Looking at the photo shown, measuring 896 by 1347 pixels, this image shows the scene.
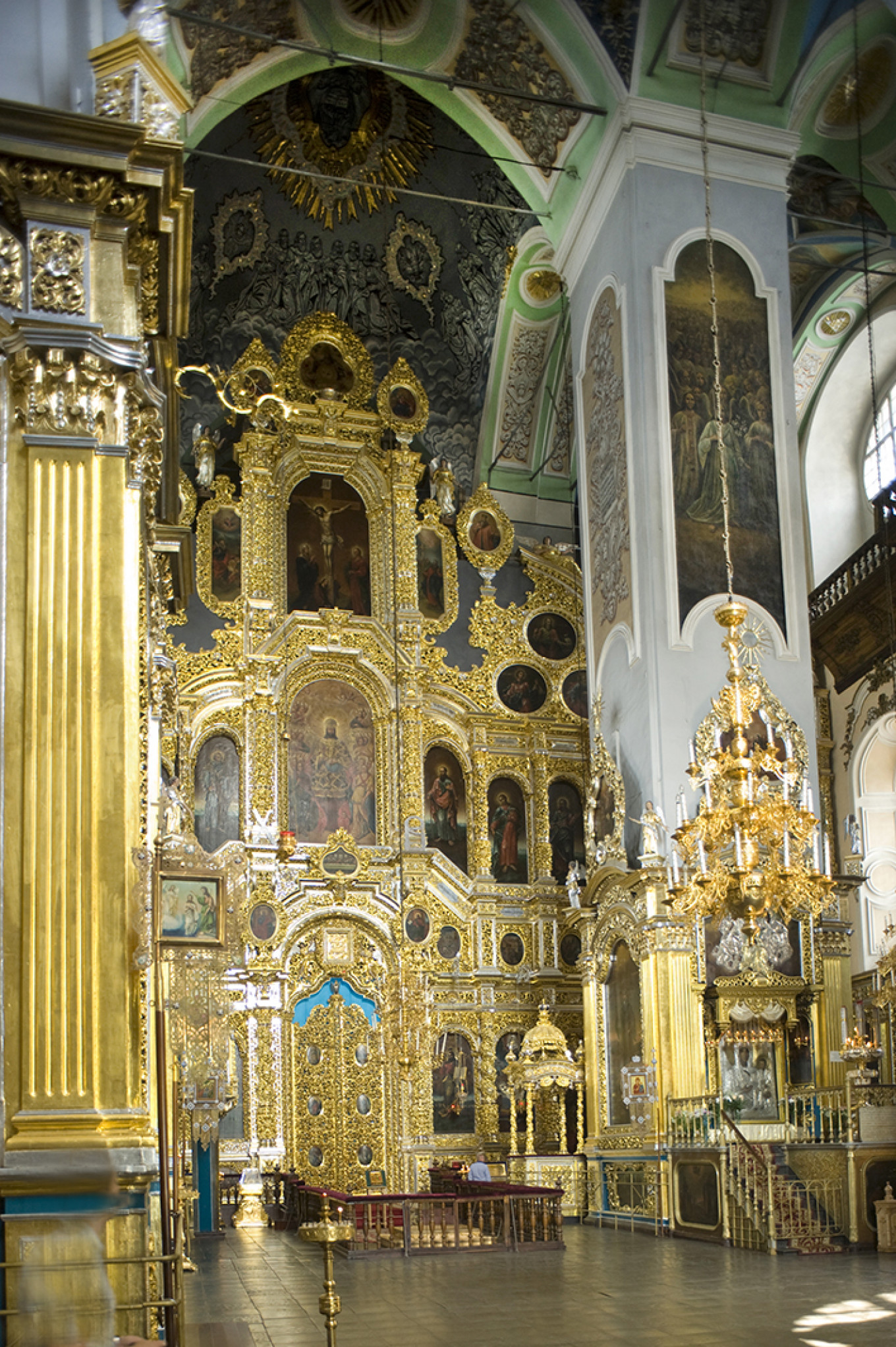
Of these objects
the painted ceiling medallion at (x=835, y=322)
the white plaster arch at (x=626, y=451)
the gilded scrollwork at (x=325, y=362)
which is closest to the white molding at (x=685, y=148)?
the white plaster arch at (x=626, y=451)

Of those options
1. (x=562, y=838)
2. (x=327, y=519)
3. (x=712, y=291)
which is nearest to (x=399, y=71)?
(x=712, y=291)

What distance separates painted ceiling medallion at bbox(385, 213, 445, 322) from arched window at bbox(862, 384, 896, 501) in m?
7.89

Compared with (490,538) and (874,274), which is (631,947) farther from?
(874,274)

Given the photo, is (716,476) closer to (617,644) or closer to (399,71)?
(617,644)

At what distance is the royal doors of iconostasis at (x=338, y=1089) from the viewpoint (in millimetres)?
21438

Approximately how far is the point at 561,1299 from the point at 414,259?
60.9 ft

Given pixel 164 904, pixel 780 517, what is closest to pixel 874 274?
pixel 780 517

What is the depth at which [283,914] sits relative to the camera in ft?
72.2

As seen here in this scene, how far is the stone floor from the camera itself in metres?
8.44

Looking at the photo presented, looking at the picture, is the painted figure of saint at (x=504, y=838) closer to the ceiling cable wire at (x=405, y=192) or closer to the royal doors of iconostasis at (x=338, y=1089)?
the royal doors of iconostasis at (x=338, y=1089)

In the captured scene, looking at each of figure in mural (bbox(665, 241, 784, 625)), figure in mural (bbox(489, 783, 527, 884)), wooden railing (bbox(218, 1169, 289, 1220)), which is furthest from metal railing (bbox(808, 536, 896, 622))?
wooden railing (bbox(218, 1169, 289, 1220))

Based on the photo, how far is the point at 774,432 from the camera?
19141 mm

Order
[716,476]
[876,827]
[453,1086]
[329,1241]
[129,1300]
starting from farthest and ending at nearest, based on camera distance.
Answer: [876,827] < [453,1086] < [716,476] < [129,1300] < [329,1241]

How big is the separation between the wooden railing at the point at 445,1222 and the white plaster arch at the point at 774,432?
22.1ft
